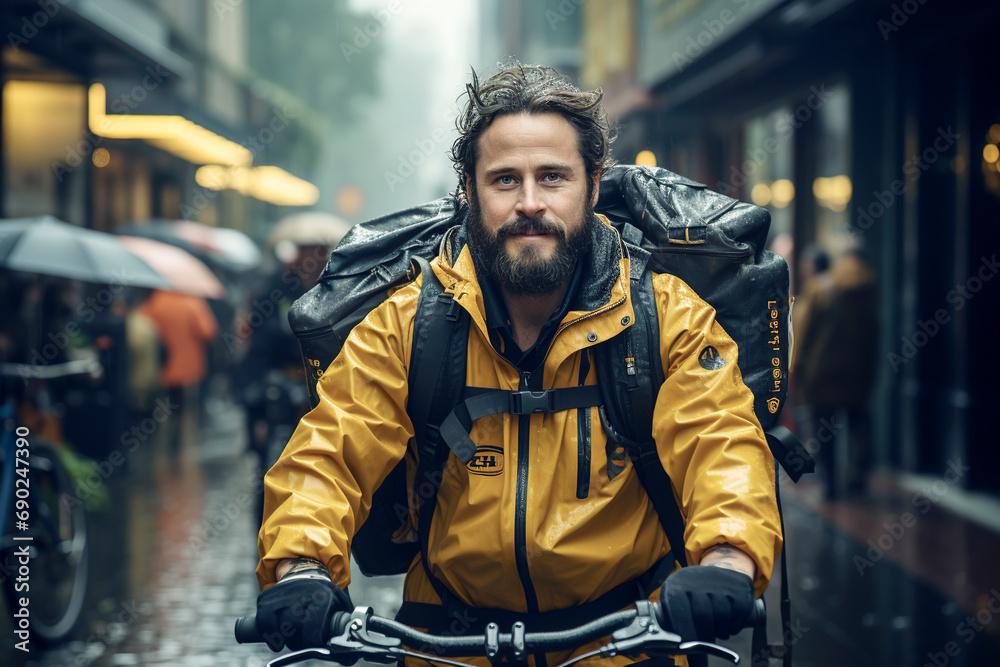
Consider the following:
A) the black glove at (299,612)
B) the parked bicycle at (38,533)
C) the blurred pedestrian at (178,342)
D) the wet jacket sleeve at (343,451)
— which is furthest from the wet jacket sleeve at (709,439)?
the blurred pedestrian at (178,342)

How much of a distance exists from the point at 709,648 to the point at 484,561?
651 mm

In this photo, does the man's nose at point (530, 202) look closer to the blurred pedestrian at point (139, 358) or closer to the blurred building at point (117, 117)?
the blurred building at point (117, 117)

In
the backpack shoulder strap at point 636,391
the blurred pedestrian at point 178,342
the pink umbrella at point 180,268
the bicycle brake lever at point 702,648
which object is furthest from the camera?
the blurred pedestrian at point 178,342

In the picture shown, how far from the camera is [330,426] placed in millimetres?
2326

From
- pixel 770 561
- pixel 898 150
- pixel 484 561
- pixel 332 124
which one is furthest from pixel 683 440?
pixel 332 124

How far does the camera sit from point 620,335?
2379 millimetres

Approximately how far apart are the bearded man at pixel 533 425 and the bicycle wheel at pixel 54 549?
12.5ft

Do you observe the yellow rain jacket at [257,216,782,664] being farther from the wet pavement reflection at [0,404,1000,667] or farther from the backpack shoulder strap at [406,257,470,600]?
the wet pavement reflection at [0,404,1000,667]

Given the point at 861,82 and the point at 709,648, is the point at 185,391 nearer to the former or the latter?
the point at 861,82

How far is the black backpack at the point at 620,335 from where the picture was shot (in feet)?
7.75

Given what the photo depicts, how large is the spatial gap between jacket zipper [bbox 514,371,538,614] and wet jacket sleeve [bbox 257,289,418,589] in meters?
0.26

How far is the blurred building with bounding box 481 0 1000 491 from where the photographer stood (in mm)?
9070

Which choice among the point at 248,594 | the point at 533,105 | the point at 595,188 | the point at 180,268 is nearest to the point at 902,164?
the point at 248,594

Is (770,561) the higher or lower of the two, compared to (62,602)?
higher
